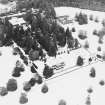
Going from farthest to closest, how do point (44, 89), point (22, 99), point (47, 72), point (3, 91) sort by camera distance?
point (47, 72), point (44, 89), point (3, 91), point (22, 99)

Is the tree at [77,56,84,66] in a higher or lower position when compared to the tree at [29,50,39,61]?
lower

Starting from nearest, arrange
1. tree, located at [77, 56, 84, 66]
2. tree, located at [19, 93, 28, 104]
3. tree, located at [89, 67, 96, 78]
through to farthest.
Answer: tree, located at [19, 93, 28, 104] → tree, located at [89, 67, 96, 78] → tree, located at [77, 56, 84, 66]

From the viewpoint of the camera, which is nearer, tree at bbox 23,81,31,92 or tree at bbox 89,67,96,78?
tree at bbox 23,81,31,92

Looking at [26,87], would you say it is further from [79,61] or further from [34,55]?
[79,61]

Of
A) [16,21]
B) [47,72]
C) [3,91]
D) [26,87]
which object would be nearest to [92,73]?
[47,72]

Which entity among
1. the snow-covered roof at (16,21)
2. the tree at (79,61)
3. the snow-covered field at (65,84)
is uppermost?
the snow-covered roof at (16,21)

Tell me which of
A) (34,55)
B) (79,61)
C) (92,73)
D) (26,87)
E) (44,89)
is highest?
(34,55)

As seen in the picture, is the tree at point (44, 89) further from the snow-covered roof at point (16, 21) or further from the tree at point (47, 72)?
the snow-covered roof at point (16, 21)

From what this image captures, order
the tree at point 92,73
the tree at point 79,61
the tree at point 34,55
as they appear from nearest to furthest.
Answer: the tree at point 92,73 < the tree at point 79,61 < the tree at point 34,55

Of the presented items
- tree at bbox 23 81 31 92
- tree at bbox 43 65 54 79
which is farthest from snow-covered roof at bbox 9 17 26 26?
tree at bbox 23 81 31 92

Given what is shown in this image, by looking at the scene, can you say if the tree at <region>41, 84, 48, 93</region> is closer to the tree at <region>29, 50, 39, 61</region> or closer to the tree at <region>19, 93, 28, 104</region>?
the tree at <region>19, 93, 28, 104</region>

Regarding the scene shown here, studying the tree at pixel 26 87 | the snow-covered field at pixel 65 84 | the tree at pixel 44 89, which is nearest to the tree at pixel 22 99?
the snow-covered field at pixel 65 84

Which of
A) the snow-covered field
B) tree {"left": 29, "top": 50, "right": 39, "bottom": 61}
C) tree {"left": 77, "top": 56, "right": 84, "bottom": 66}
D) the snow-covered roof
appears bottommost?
the snow-covered field
